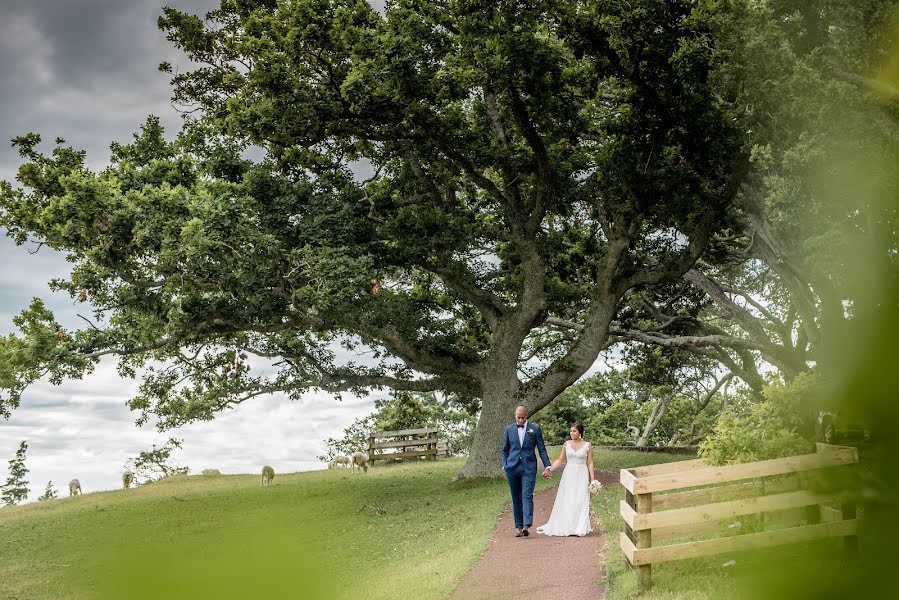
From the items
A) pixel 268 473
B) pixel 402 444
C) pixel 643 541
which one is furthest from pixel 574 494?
pixel 402 444

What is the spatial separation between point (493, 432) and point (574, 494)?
9389 mm

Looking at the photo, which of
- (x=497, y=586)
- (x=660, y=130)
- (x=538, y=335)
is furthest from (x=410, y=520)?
(x=538, y=335)

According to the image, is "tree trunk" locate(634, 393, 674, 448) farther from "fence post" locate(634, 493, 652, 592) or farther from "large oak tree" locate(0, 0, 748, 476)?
"fence post" locate(634, 493, 652, 592)

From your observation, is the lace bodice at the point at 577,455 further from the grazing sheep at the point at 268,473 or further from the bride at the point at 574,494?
the grazing sheep at the point at 268,473

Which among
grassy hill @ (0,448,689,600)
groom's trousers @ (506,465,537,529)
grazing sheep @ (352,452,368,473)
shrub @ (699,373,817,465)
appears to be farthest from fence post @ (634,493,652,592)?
grazing sheep @ (352,452,368,473)

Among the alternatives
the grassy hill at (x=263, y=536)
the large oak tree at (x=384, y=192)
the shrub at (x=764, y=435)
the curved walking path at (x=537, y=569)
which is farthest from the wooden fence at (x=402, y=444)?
the shrub at (x=764, y=435)

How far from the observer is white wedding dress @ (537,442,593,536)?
11.9 metres

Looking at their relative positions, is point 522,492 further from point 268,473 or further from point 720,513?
point 268,473

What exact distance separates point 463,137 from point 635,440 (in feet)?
76.0

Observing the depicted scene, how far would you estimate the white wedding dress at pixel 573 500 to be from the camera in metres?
11.9

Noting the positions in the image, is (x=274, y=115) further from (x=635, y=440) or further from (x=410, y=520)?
(x=635, y=440)

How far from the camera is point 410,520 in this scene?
659 inches

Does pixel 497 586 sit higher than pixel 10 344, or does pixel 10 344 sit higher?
pixel 10 344

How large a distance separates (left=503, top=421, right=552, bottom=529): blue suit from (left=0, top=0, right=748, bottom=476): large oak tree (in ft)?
20.1
